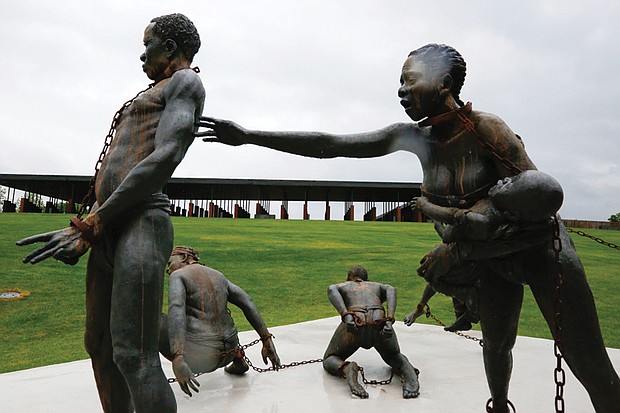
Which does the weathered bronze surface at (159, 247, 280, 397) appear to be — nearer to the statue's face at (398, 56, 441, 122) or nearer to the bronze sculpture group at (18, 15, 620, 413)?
the bronze sculpture group at (18, 15, 620, 413)

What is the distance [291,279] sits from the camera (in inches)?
453

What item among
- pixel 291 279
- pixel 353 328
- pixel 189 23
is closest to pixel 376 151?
pixel 189 23

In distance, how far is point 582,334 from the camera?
2.53m

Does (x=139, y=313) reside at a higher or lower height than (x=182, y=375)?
higher

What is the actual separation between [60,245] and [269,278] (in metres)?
9.22

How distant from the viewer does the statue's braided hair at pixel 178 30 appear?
9.37ft

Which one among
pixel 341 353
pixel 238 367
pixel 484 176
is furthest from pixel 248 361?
pixel 484 176

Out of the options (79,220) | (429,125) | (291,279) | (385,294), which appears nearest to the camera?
(79,220)

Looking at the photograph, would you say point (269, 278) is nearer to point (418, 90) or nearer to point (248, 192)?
point (418, 90)

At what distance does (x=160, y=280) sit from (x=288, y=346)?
3691 millimetres

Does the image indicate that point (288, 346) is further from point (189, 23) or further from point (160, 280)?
point (189, 23)

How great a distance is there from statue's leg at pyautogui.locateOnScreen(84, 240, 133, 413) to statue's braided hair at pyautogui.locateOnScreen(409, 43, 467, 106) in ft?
6.68

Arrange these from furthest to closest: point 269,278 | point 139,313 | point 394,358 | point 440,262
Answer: point 269,278 → point 394,358 → point 440,262 → point 139,313

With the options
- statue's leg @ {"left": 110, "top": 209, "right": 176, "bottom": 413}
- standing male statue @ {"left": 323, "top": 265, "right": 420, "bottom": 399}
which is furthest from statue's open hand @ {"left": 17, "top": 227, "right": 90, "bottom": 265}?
standing male statue @ {"left": 323, "top": 265, "right": 420, "bottom": 399}
